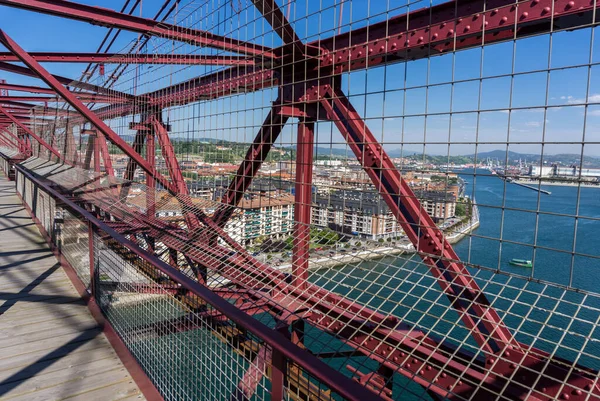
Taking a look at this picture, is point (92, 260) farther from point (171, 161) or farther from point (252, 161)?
point (171, 161)

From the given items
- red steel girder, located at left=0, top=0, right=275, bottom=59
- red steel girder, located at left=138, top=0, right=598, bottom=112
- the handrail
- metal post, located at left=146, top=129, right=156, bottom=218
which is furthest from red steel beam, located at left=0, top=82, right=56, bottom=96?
the handrail

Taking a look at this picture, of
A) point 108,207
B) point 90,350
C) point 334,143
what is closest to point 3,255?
point 108,207

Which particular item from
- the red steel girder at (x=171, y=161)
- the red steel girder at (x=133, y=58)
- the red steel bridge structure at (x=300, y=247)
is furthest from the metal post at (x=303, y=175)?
A: the red steel girder at (x=171, y=161)

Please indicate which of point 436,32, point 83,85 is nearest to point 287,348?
point 436,32

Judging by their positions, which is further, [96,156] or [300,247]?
[96,156]

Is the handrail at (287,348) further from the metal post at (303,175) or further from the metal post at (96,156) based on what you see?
the metal post at (96,156)

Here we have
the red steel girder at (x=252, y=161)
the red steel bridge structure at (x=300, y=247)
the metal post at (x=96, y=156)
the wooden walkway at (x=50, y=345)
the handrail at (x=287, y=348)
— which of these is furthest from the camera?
the metal post at (x=96, y=156)
